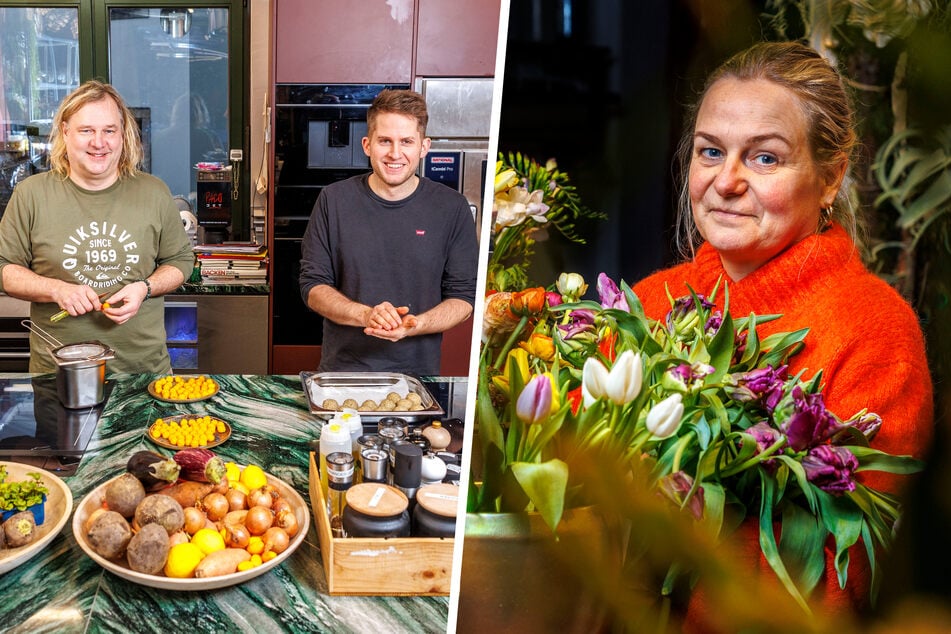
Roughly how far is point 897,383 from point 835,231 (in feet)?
0.23

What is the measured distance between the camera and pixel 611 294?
15.9 inches

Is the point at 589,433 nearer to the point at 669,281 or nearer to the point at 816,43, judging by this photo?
the point at 669,281

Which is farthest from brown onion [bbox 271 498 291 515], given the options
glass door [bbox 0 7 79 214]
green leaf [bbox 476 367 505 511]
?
glass door [bbox 0 7 79 214]

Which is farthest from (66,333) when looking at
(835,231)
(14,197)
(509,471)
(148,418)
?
(835,231)

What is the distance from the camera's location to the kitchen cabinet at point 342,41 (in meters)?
3.08

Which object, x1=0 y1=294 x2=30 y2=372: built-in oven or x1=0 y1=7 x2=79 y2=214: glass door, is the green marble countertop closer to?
x1=0 y1=294 x2=30 y2=372: built-in oven

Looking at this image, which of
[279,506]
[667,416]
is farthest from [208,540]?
[667,416]

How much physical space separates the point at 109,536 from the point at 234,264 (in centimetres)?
225

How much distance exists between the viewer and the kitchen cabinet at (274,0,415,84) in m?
3.08

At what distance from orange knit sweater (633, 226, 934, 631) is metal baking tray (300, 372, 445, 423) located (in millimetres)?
1382

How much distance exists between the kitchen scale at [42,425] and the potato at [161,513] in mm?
356

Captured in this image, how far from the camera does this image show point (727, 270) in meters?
0.37

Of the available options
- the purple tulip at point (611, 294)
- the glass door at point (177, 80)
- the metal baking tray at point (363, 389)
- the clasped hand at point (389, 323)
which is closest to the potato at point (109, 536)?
the metal baking tray at point (363, 389)

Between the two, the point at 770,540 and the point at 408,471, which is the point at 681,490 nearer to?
the point at 770,540
